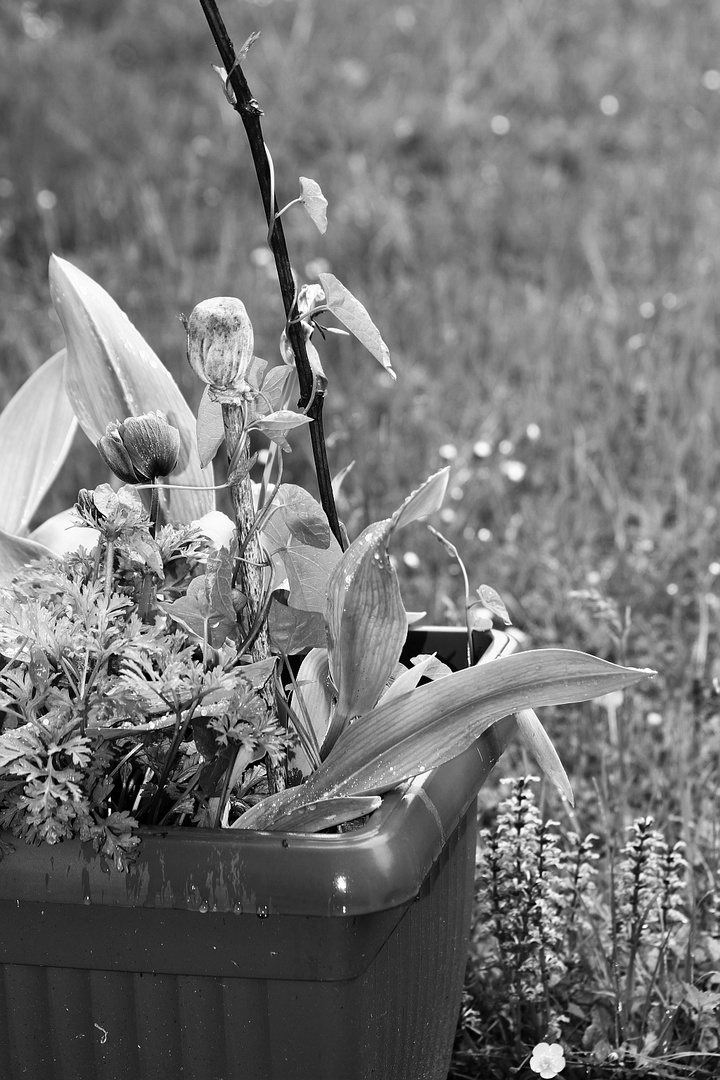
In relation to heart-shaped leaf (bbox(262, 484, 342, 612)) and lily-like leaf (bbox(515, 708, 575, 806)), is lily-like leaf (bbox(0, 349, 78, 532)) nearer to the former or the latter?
heart-shaped leaf (bbox(262, 484, 342, 612))

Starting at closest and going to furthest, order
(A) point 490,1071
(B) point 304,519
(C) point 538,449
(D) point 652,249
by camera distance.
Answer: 1. (B) point 304,519
2. (A) point 490,1071
3. (C) point 538,449
4. (D) point 652,249

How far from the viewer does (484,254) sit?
316cm

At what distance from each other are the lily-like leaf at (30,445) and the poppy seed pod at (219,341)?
1.71 ft

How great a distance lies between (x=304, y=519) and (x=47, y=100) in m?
3.42

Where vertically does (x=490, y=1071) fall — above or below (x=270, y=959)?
below

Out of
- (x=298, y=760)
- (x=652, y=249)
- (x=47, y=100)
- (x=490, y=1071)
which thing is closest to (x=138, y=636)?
(x=298, y=760)

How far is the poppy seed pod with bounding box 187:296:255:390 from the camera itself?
0.83 metres

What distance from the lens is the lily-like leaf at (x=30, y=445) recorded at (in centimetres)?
133

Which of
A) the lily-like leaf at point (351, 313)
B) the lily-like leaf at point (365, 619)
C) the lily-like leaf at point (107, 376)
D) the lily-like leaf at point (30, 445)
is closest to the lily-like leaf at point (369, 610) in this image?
the lily-like leaf at point (365, 619)

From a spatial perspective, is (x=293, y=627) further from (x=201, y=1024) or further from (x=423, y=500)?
(x=201, y=1024)

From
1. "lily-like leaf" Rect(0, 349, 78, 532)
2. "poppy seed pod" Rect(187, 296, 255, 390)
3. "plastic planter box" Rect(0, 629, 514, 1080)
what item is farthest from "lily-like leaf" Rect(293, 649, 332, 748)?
"lily-like leaf" Rect(0, 349, 78, 532)

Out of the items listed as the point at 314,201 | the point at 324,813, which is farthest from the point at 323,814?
the point at 314,201

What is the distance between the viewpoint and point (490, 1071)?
1.17 meters

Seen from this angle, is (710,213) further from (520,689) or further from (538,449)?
(520,689)
